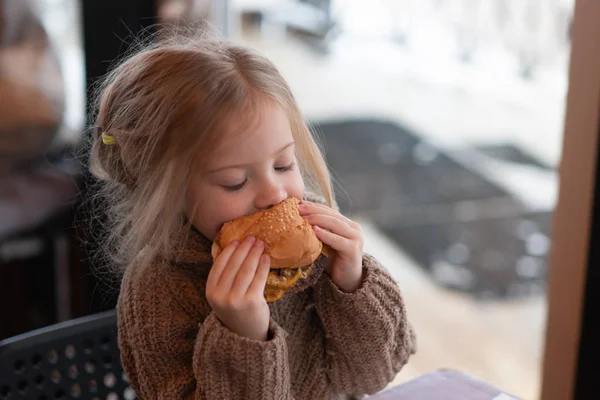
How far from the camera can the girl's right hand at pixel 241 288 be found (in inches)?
30.8

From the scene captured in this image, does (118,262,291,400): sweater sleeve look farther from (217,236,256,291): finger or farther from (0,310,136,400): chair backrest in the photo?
(0,310,136,400): chair backrest

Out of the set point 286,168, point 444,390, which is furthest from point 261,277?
point 444,390

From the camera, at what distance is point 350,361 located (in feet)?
3.07

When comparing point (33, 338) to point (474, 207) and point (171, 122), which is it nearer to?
point (171, 122)

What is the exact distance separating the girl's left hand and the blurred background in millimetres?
143

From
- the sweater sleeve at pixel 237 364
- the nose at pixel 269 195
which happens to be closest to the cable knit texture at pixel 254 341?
the sweater sleeve at pixel 237 364

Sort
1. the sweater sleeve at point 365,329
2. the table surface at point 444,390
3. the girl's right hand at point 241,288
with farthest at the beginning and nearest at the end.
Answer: the table surface at point 444,390 < the sweater sleeve at point 365,329 < the girl's right hand at point 241,288

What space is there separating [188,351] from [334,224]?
0.22 m

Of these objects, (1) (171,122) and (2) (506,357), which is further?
(2) (506,357)

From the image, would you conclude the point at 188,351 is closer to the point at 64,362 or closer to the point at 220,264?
the point at 220,264

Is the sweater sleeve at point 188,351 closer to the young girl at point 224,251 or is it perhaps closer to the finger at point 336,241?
the young girl at point 224,251

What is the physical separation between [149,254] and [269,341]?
0.19 meters

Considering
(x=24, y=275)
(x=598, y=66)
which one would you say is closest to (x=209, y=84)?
(x=598, y=66)

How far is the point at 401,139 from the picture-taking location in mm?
4117
